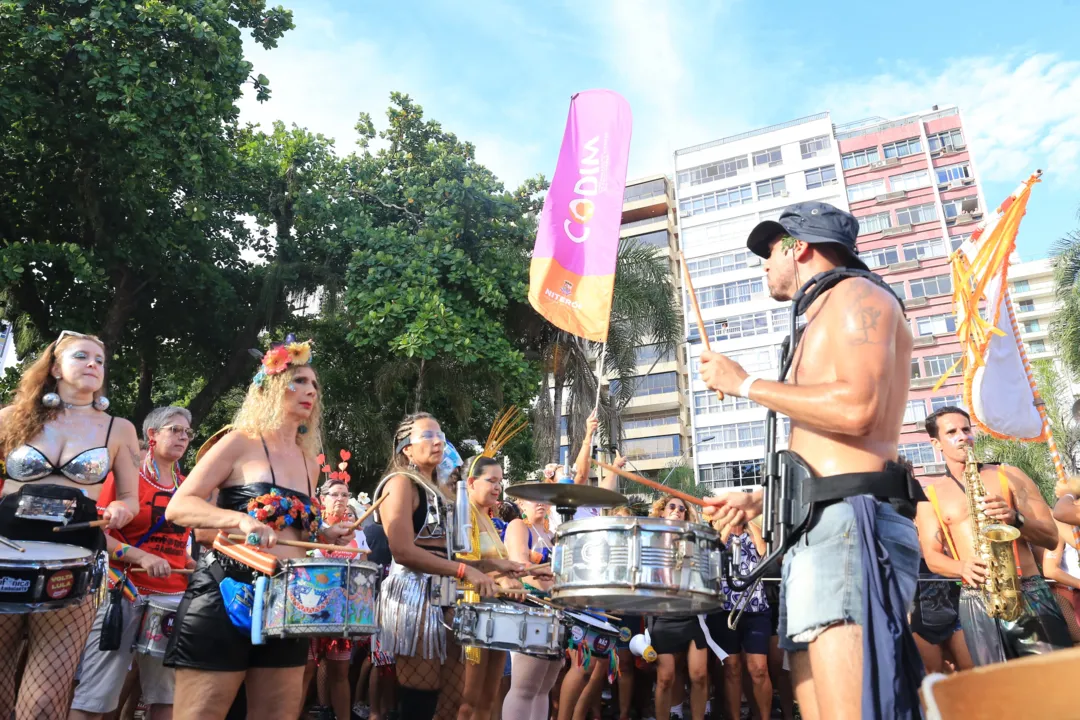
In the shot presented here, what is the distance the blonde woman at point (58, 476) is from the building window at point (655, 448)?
49815mm

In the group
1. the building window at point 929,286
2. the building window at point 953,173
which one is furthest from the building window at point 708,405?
the building window at point 953,173

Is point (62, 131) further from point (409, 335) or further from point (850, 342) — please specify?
point (850, 342)

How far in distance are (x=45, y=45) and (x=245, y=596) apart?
13241mm

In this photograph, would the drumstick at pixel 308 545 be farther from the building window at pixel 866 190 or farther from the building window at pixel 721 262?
the building window at pixel 866 190

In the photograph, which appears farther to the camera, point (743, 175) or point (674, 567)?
point (743, 175)

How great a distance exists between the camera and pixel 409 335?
55.1 feet

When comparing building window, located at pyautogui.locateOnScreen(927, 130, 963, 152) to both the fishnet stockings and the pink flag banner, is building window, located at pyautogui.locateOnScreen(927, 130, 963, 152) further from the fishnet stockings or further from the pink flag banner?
the fishnet stockings

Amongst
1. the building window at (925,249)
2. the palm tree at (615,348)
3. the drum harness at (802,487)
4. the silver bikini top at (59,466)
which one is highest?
the building window at (925,249)

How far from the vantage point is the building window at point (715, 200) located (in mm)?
55625

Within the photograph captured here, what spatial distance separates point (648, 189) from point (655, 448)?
19.2 m

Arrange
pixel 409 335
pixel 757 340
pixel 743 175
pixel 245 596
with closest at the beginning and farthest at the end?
1. pixel 245 596
2. pixel 409 335
3. pixel 757 340
4. pixel 743 175

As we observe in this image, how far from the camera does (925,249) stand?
51.0 meters

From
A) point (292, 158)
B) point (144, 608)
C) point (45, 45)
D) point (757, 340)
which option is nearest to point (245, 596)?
point (144, 608)

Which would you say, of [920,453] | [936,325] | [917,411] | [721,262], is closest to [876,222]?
[936,325]
